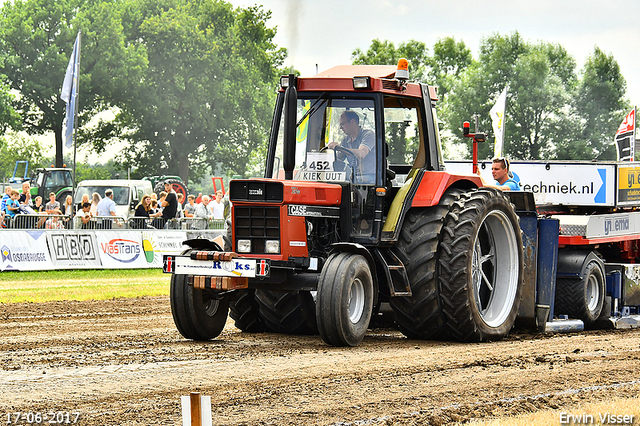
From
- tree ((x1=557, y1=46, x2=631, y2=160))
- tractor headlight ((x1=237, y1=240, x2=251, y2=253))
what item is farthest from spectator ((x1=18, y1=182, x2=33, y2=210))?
tree ((x1=557, y1=46, x2=631, y2=160))

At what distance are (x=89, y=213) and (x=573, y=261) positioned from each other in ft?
44.3

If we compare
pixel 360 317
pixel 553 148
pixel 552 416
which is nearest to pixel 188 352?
pixel 360 317

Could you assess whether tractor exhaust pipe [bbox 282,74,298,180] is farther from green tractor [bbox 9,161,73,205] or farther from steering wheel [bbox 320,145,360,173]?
green tractor [bbox 9,161,73,205]

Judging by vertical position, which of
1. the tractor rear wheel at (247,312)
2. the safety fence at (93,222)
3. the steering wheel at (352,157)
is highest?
the steering wheel at (352,157)

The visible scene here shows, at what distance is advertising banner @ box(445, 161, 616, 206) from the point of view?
40.4 ft

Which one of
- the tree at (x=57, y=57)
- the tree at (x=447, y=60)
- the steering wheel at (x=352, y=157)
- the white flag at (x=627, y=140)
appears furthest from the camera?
the tree at (x=447, y=60)

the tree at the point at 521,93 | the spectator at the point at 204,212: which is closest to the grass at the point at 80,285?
the spectator at the point at 204,212

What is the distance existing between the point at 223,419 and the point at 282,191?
10.6 ft

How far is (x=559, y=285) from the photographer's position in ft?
35.4

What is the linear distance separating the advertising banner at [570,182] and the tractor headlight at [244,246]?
15.9 feet

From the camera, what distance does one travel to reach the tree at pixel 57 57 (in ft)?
167

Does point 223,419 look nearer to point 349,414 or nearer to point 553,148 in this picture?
point 349,414

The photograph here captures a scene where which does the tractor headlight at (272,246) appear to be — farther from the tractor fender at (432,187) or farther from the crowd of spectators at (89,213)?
the crowd of spectators at (89,213)

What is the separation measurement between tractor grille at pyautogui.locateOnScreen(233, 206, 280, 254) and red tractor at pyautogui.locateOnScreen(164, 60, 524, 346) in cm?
1
